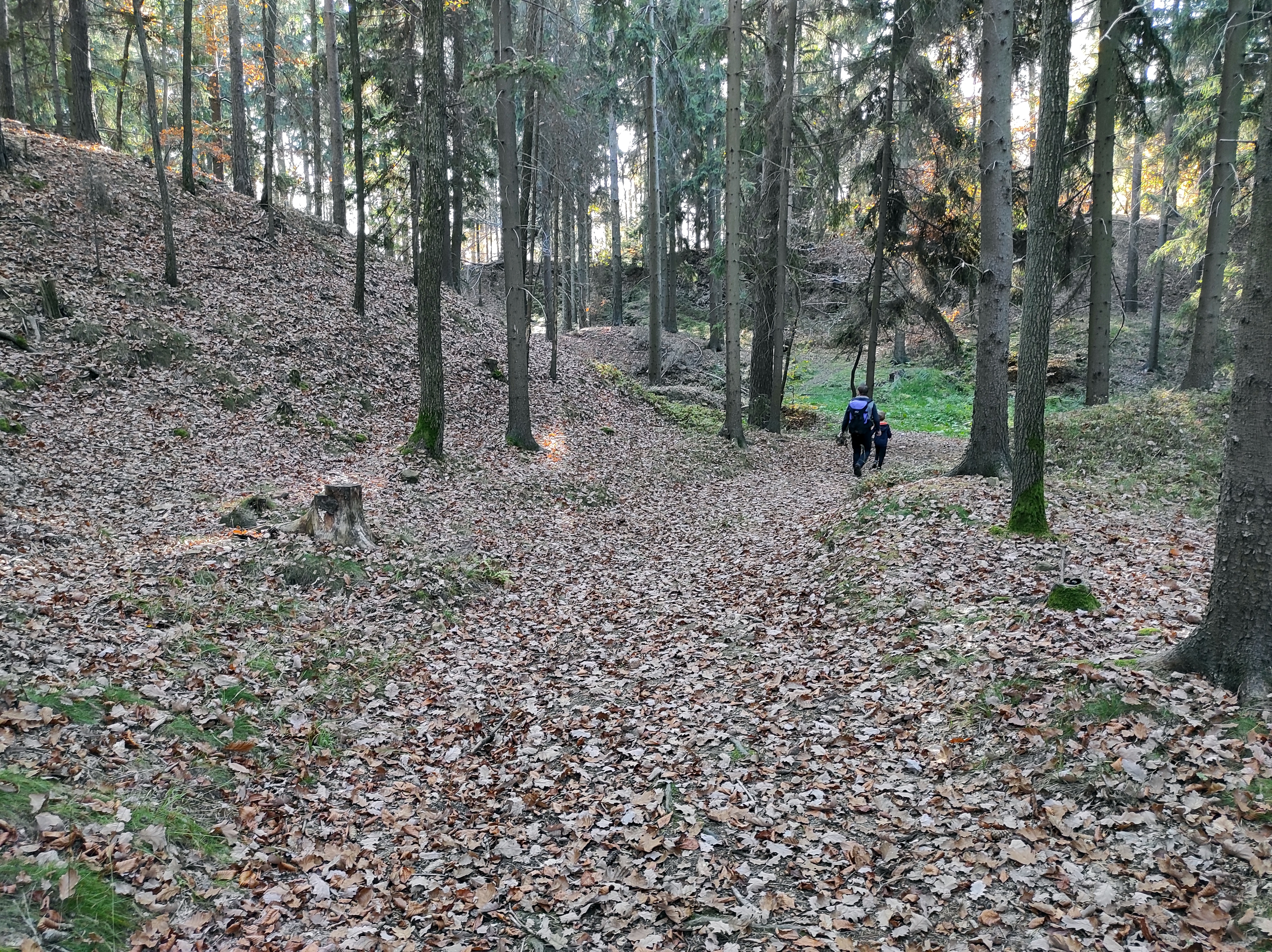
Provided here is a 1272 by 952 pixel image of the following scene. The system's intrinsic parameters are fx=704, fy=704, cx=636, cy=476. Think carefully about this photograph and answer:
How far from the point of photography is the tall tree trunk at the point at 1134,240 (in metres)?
28.0

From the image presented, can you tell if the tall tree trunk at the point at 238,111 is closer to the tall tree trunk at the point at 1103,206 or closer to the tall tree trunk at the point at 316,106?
the tall tree trunk at the point at 316,106

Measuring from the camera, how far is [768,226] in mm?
19453

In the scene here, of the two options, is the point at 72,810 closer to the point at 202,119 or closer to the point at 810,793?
the point at 810,793

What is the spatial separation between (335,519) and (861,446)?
10179 mm

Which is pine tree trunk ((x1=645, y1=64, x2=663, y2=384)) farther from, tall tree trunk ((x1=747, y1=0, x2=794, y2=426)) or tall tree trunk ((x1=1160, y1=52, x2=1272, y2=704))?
tall tree trunk ((x1=1160, y1=52, x2=1272, y2=704))

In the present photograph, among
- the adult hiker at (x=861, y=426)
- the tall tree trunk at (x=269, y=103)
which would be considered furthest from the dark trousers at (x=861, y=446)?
the tall tree trunk at (x=269, y=103)

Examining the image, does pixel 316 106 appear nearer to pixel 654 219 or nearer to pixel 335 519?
pixel 654 219

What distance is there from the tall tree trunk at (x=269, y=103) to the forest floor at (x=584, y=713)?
28.0 feet

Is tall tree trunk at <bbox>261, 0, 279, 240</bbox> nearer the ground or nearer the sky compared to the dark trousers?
nearer the sky

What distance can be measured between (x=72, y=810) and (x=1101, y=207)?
1771cm

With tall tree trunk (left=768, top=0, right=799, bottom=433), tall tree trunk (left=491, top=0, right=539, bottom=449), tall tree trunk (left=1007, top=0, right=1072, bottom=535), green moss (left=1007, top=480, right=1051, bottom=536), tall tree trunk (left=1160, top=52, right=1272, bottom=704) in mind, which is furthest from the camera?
tall tree trunk (left=768, top=0, right=799, bottom=433)

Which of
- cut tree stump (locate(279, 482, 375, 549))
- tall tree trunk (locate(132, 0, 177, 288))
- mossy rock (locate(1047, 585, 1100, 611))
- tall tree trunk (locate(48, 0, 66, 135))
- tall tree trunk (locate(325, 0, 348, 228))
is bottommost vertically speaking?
mossy rock (locate(1047, 585, 1100, 611))

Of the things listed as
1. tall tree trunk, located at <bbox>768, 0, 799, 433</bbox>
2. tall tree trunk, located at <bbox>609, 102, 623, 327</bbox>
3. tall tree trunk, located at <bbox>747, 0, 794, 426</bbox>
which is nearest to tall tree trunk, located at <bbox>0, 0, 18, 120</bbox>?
tall tree trunk, located at <bbox>609, 102, 623, 327</bbox>

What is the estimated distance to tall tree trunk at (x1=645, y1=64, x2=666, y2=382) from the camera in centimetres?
2227
